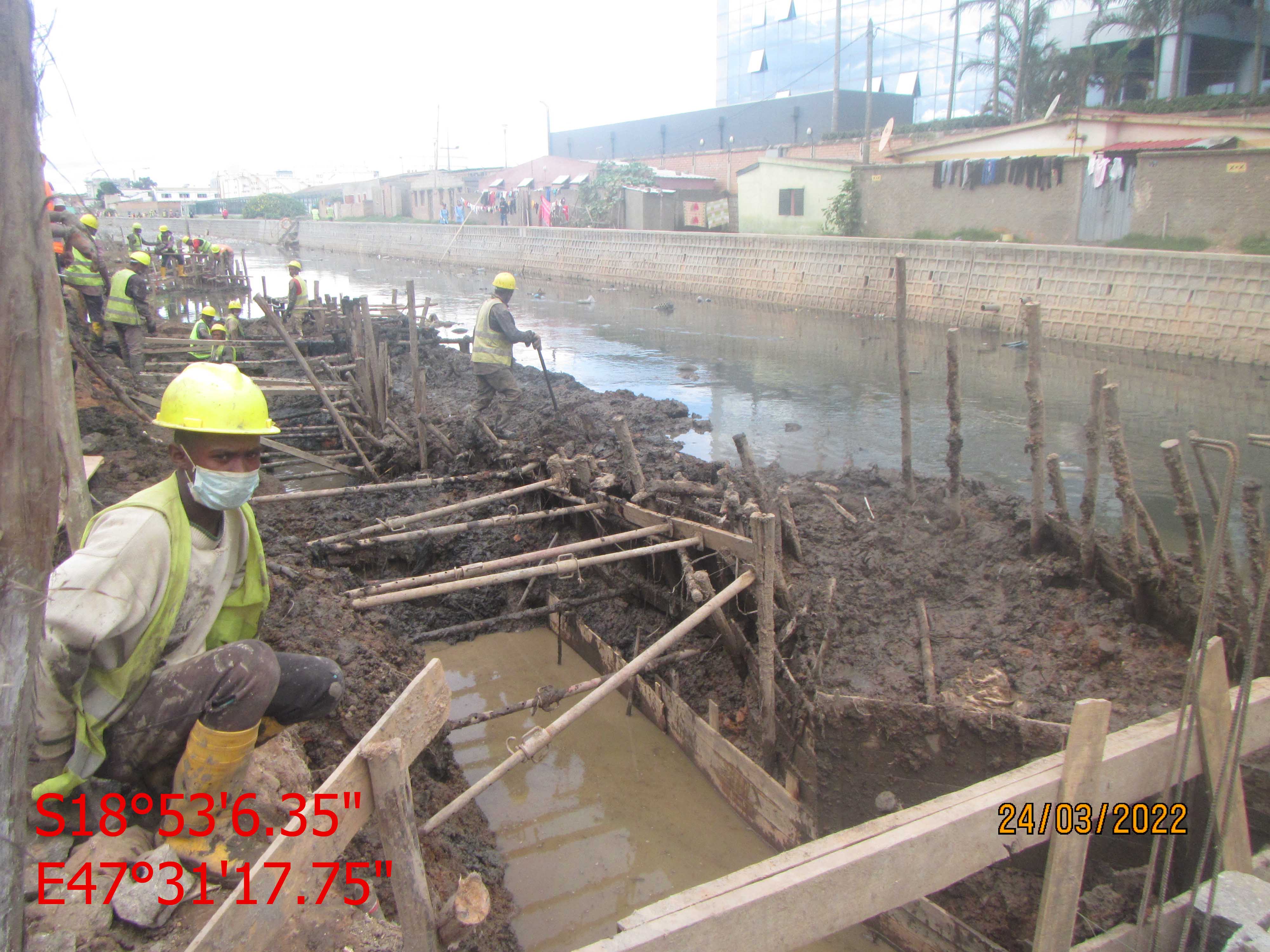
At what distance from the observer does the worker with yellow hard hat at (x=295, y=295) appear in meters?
14.1

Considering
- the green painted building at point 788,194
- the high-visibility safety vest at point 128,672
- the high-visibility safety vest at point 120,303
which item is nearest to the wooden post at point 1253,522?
the high-visibility safety vest at point 128,672

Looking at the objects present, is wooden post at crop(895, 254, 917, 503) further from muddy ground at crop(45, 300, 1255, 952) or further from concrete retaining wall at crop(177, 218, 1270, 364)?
concrete retaining wall at crop(177, 218, 1270, 364)

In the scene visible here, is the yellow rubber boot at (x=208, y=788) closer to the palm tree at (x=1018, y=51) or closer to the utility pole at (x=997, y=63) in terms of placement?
the palm tree at (x=1018, y=51)

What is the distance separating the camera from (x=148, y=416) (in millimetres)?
7648

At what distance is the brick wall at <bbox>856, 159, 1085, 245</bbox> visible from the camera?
19.0 m

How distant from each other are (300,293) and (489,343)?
6600mm

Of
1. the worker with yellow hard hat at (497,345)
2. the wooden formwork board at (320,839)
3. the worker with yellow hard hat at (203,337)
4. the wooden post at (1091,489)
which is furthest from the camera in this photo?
the worker with yellow hard hat at (203,337)

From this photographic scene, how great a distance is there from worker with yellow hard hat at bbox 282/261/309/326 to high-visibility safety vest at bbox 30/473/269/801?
1284 centimetres

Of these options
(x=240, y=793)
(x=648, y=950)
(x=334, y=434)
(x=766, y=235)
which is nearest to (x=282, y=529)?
(x=334, y=434)

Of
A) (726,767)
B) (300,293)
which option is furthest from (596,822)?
(300,293)

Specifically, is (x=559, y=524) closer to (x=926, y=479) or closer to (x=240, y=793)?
(x=926, y=479)

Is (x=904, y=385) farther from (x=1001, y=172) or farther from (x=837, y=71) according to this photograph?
(x=837, y=71)

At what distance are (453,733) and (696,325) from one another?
675 inches

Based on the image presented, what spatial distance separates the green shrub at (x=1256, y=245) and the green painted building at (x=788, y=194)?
11.2m
